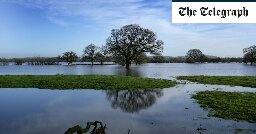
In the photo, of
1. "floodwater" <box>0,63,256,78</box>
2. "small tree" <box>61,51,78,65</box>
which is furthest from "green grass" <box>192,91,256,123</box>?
"small tree" <box>61,51,78,65</box>

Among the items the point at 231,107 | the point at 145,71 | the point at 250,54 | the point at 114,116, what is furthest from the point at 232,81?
the point at 250,54

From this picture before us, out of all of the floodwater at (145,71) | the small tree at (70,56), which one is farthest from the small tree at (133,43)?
the small tree at (70,56)

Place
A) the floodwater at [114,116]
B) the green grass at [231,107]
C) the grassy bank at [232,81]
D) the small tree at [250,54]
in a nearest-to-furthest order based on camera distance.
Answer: the floodwater at [114,116]
the green grass at [231,107]
the grassy bank at [232,81]
the small tree at [250,54]

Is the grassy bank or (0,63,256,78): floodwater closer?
the grassy bank

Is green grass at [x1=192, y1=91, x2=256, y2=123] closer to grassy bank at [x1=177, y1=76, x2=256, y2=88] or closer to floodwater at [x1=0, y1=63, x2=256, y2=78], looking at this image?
grassy bank at [x1=177, y1=76, x2=256, y2=88]

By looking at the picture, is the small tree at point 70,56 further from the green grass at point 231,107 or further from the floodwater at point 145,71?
the green grass at point 231,107

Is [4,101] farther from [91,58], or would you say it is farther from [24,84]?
[91,58]

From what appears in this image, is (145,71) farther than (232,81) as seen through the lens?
Yes

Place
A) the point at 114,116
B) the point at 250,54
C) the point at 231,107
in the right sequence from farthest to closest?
1. the point at 250,54
2. the point at 231,107
3. the point at 114,116

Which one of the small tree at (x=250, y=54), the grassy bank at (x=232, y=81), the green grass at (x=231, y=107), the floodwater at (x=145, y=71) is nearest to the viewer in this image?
the green grass at (x=231, y=107)

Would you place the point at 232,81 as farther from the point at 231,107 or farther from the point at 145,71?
the point at 145,71

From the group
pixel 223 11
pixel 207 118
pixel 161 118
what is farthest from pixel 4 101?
pixel 223 11

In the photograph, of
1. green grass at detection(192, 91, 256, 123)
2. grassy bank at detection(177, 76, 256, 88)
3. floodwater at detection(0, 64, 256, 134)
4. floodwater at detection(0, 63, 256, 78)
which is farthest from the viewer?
floodwater at detection(0, 63, 256, 78)

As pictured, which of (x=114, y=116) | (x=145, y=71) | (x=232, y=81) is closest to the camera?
(x=114, y=116)
